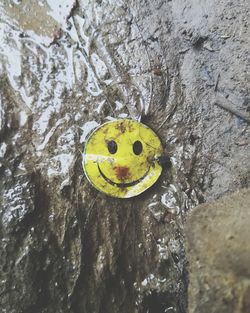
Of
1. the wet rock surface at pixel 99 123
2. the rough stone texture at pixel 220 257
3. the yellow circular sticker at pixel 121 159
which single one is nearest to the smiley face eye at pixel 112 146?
the yellow circular sticker at pixel 121 159

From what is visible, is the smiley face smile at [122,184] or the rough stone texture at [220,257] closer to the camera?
the rough stone texture at [220,257]

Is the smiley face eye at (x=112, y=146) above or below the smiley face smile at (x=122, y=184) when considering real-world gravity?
above

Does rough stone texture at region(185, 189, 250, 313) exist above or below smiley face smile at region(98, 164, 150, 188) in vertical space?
below

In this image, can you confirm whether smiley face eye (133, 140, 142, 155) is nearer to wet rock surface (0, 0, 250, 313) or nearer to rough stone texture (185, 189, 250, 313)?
wet rock surface (0, 0, 250, 313)

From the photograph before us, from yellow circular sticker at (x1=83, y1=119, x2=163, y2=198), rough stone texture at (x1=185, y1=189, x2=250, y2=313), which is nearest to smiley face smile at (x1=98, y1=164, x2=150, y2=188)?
yellow circular sticker at (x1=83, y1=119, x2=163, y2=198)

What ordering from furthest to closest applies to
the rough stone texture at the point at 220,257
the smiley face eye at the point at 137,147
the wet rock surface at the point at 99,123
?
the smiley face eye at the point at 137,147
the wet rock surface at the point at 99,123
the rough stone texture at the point at 220,257

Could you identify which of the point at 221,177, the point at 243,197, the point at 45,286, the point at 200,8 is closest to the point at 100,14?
the point at 200,8

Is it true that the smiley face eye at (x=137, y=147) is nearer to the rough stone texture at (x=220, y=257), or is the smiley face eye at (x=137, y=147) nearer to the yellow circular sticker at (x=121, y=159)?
the yellow circular sticker at (x=121, y=159)
